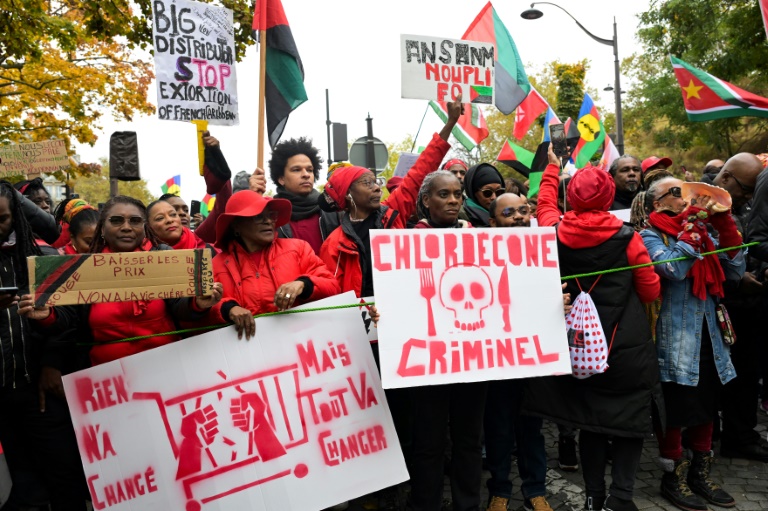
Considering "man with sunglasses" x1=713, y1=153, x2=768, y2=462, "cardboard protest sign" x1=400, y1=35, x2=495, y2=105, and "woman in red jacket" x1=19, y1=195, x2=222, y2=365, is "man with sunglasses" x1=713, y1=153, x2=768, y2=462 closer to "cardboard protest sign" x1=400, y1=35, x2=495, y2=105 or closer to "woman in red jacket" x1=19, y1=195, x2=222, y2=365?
"cardboard protest sign" x1=400, y1=35, x2=495, y2=105

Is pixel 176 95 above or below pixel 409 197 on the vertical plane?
above

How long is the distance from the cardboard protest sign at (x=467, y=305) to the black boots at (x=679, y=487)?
4.13 ft

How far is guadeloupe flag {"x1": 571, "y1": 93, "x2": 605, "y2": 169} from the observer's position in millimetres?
8188

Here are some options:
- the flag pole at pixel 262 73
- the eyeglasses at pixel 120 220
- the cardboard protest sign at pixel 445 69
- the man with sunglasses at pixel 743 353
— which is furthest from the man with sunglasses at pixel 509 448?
the eyeglasses at pixel 120 220

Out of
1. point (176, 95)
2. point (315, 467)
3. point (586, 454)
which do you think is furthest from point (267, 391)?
point (176, 95)

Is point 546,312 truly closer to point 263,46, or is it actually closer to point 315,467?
point 315,467

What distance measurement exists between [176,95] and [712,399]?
3.99 m

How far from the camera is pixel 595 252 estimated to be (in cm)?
362

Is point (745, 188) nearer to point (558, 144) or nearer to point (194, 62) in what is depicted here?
point (558, 144)

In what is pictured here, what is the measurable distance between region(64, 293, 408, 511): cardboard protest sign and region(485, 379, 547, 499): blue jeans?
0.97 metres

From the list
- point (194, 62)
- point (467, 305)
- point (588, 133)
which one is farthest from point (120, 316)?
→ point (588, 133)

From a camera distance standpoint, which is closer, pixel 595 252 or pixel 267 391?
pixel 267 391

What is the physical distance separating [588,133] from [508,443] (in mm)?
5375

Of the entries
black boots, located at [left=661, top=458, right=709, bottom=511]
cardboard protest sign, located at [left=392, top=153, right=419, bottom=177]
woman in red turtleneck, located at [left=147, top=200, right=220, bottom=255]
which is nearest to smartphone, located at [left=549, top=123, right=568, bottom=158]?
black boots, located at [left=661, top=458, right=709, bottom=511]
